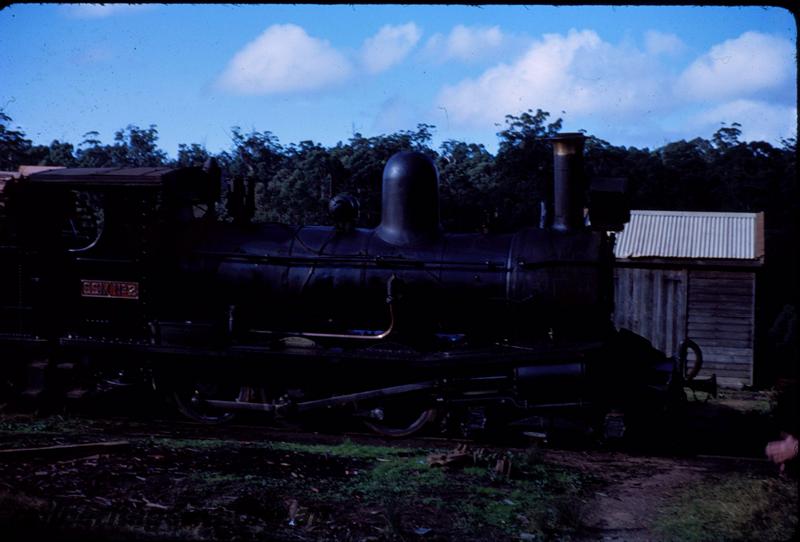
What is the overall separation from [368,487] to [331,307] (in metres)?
3.14

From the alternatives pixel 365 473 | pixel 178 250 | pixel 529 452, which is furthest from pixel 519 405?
pixel 178 250

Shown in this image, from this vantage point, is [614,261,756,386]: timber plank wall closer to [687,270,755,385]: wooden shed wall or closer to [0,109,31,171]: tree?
[687,270,755,385]: wooden shed wall

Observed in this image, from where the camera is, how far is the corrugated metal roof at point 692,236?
1722 cm

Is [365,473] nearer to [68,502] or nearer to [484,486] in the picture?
[484,486]

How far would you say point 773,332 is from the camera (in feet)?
57.0

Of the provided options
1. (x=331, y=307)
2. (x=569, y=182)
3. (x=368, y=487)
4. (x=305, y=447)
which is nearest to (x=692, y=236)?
(x=569, y=182)

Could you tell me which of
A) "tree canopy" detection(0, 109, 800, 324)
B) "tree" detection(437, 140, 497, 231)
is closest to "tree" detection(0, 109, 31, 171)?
"tree canopy" detection(0, 109, 800, 324)

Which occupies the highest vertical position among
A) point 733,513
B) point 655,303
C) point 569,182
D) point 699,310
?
point 569,182

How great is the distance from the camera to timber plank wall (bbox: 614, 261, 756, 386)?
52.8ft

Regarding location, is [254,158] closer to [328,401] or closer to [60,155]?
A: [60,155]

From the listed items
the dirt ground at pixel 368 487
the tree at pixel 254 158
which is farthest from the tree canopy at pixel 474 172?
the dirt ground at pixel 368 487

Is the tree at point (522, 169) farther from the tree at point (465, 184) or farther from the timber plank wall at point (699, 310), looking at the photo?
the timber plank wall at point (699, 310)

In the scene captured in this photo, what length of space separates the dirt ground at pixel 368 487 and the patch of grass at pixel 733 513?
0.05 ft

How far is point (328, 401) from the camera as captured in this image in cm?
948
